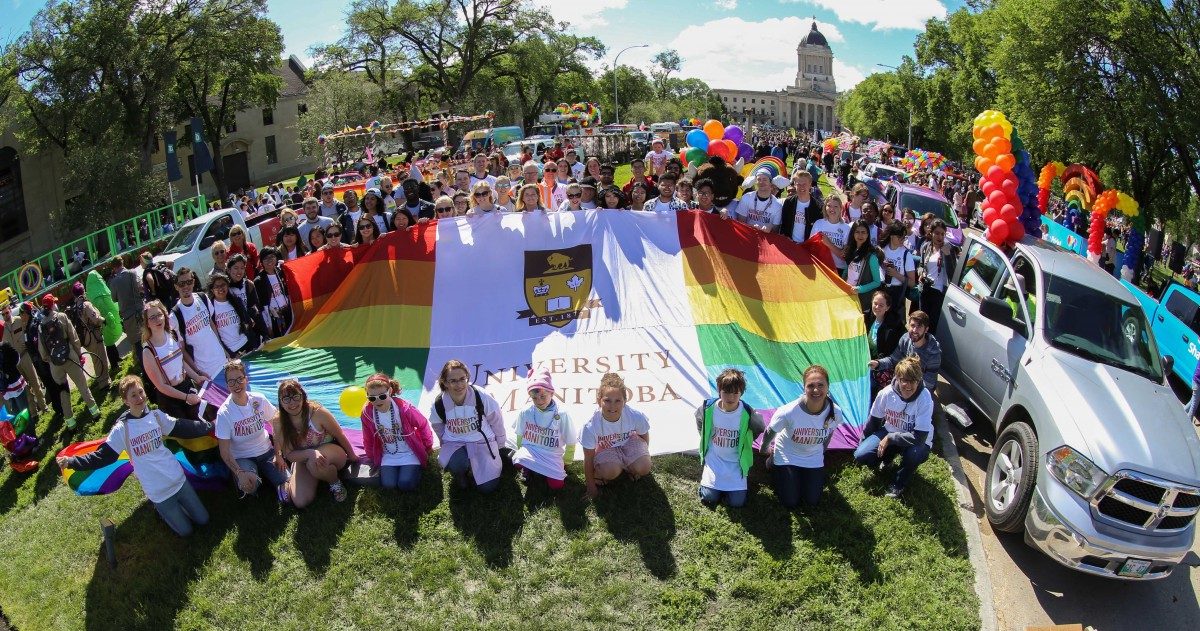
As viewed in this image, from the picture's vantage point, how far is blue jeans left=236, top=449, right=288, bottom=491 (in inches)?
245

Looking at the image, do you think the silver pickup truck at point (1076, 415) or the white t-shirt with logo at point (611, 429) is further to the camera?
the white t-shirt with logo at point (611, 429)

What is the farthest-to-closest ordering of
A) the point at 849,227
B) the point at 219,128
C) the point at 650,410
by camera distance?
the point at 219,128
the point at 849,227
the point at 650,410

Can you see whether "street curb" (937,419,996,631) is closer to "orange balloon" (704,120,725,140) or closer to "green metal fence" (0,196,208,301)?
"orange balloon" (704,120,725,140)

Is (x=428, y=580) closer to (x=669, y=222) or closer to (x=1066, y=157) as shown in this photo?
(x=669, y=222)

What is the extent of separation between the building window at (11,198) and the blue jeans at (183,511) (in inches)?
1060

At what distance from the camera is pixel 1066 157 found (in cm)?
2491

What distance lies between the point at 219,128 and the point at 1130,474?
41284 mm

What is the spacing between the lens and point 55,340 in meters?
8.66

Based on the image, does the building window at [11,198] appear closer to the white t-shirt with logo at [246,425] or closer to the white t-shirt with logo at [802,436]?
the white t-shirt with logo at [246,425]

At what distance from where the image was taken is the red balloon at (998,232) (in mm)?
7828

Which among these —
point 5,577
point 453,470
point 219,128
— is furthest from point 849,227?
point 219,128

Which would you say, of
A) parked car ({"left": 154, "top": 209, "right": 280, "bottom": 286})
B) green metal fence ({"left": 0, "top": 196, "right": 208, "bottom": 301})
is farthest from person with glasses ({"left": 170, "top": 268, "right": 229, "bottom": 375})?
parked car ({"left": 154, "top": 209, "right": 280, "bottom": 286})

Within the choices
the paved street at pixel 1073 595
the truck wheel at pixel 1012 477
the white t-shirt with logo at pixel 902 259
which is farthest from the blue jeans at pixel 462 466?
the white t-shirt with logo at pixel 902 259

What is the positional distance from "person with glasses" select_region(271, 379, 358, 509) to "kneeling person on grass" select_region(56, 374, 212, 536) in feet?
2.48
